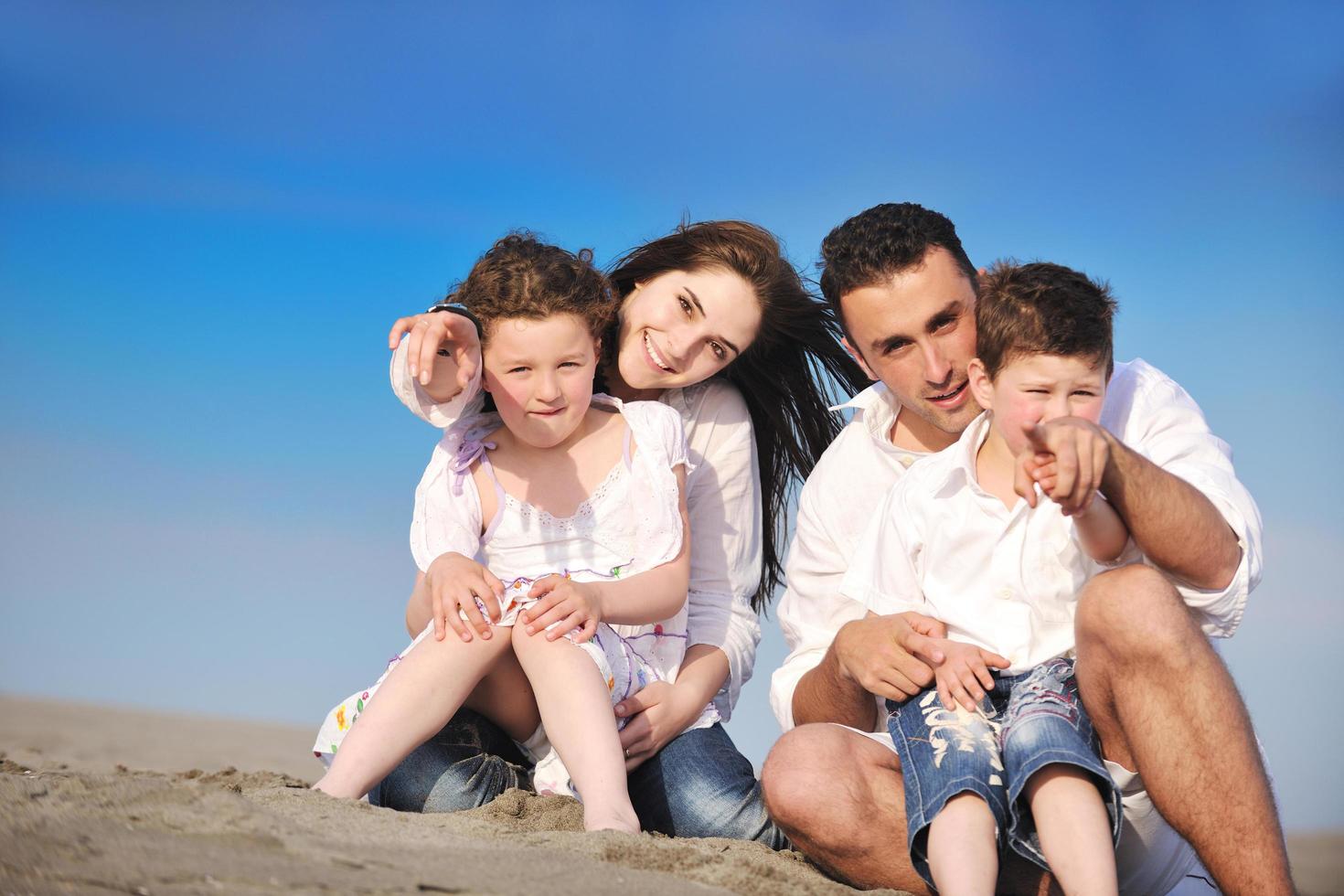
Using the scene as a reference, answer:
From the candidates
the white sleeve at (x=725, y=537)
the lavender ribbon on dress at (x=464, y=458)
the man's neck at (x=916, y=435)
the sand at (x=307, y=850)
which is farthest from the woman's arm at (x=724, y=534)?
the sand at (x=307, y=850)

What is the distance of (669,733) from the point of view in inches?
140

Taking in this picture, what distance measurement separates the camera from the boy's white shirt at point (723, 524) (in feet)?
12.9

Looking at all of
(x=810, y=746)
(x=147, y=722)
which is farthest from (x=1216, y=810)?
(x=147, y=722)

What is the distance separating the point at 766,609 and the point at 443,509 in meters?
1.67

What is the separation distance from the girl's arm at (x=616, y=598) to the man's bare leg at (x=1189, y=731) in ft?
4.14

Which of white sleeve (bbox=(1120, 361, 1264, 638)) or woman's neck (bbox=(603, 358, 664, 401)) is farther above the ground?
woman's neck (bbox=(603, 358, 664, 401))

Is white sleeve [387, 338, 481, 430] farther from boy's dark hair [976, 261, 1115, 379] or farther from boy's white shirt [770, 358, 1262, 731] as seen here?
boy's dark hair [976, 261, 1115, 379]

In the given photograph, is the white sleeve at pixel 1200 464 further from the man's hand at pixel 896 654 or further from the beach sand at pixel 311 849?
the beach sand at pixel 311 849

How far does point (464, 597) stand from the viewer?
305 cm

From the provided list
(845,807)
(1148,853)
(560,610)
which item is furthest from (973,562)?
(560,610)

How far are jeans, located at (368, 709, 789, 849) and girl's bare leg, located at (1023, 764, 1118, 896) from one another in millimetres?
1059

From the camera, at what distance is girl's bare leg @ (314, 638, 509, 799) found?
9.62 ft

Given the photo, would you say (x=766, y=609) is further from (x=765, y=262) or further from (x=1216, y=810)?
(x=1216, y=810)

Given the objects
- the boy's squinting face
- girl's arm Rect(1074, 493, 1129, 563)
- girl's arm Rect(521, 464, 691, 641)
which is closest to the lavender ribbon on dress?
girl's arm Rect(521, 464, 691, 641)
